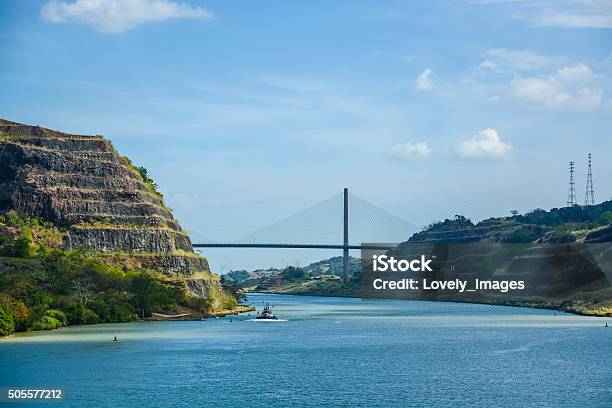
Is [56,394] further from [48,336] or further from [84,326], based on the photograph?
[84,326]

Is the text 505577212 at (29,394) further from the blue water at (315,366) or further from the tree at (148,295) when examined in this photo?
the tree at (148,295)

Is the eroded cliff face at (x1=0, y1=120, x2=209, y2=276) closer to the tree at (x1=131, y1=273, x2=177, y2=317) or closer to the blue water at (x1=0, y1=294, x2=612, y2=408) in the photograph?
the tree at (x1=131, y1=273, x2=177, y2=317)

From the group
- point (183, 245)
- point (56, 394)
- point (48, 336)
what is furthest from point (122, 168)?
point (56, 394)

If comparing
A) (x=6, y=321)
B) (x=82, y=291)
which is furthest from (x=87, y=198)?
(x=6, y=321)

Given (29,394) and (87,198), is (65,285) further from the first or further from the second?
(29,394)

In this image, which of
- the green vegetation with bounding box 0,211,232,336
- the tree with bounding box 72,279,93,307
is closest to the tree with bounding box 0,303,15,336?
the green vegetation with bounding box 0,211,232,336

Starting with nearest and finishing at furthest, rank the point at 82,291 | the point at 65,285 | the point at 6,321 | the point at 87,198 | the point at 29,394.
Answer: the point at 29,394
the point at 6,321
the point at 65,285
the point at 82,291
the point at 87,198

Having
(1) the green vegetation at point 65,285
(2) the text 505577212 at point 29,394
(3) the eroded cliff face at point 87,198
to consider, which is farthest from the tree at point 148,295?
(2) the text 505577212 at point 29,394
